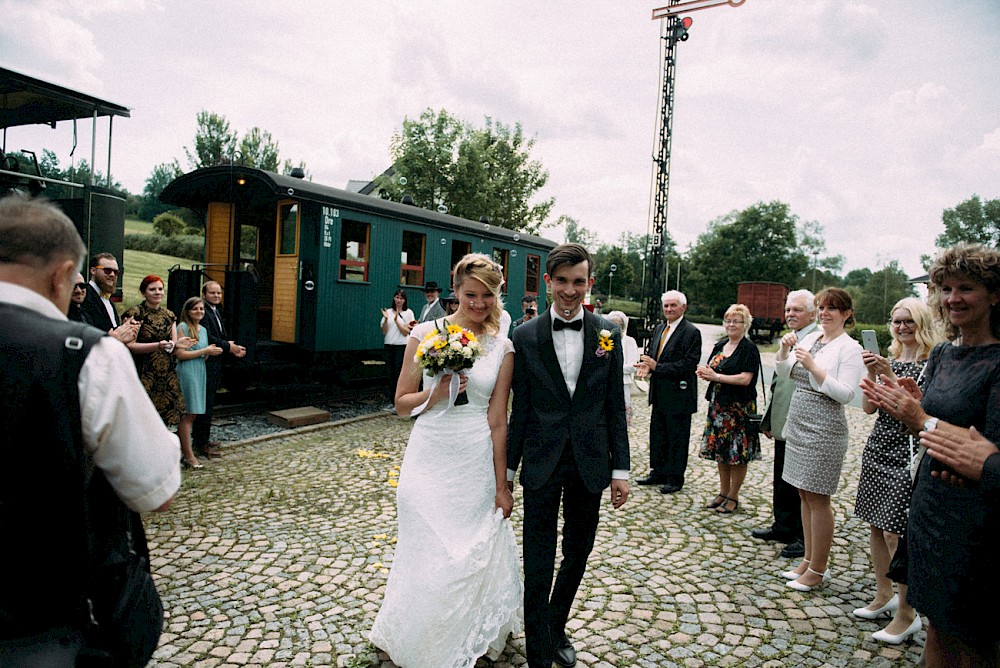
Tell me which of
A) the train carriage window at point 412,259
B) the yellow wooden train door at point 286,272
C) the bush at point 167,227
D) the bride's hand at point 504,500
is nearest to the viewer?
the bride's hand at point 504,500

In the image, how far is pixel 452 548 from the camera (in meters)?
2.85

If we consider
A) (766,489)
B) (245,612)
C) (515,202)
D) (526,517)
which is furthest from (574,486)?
(515,202)

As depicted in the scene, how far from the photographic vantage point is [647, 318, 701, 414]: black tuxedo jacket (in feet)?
19.8

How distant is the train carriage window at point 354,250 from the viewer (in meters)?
10.1

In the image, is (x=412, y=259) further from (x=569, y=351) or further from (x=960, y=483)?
(x=960, y=483)

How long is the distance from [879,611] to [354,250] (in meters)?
8.86

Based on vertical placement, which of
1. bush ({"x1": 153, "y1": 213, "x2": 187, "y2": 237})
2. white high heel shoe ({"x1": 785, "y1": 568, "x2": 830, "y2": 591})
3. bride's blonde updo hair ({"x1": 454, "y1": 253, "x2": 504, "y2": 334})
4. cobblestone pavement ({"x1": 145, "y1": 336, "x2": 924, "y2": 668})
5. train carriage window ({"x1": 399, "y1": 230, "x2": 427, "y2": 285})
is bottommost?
cobblestone pavement ({"x1": 145, "y1": 336, "x2": 924, "y2": 668})

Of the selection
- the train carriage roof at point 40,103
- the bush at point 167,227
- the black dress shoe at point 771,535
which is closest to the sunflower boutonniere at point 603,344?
the black dress shoe at point 771,535

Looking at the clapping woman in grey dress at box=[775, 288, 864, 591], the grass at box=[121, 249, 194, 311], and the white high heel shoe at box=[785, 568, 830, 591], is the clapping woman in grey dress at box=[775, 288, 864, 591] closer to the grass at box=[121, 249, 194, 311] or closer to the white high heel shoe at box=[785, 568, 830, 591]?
the white high heel shoe at box=[785, 568, 830, 591]

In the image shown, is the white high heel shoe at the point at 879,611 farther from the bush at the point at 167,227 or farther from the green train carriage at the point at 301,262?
the bush at the point at 167,227

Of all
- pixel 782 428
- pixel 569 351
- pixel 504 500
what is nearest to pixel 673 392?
pixel 782 428

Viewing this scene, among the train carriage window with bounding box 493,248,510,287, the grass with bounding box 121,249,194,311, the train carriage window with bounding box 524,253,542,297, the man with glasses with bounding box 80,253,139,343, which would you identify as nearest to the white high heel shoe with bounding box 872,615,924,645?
the man with glasses with bounding box 80,253,139,343

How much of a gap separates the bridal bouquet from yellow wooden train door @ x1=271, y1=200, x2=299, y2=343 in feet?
24.9

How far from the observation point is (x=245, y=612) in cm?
347
